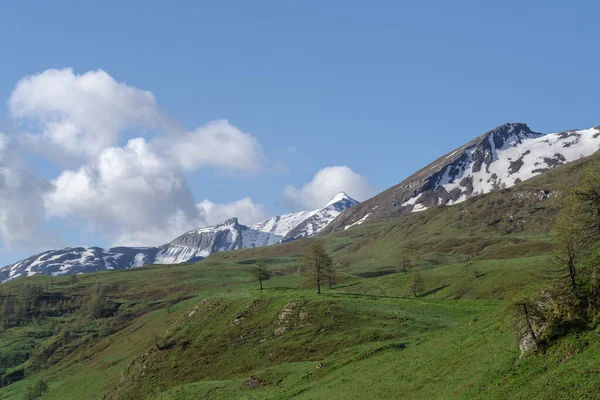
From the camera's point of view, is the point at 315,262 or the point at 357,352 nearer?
the point at 357,352

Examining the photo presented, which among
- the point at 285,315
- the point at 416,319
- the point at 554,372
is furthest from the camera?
the point at 285,315

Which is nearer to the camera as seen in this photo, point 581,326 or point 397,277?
point 581,326

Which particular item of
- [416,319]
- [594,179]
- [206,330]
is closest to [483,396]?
[594,179]

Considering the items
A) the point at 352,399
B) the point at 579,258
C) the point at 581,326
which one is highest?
the point at 579,258

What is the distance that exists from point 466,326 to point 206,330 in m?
54.1

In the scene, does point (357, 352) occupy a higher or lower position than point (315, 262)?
lower

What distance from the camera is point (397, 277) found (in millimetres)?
156375

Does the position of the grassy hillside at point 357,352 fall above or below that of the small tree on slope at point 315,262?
below

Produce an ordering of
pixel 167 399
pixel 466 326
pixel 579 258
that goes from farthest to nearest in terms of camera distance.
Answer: pixel 167 399
pixel 466 326
pixel 579 258

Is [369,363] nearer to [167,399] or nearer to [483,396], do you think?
[483,396]

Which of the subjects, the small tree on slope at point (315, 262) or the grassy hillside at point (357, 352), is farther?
the small tree on slope at point (315, 262)

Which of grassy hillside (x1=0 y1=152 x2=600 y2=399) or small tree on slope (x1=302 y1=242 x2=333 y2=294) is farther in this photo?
small tree on slope (x1=302 y1=242 x2=333 y2=294)

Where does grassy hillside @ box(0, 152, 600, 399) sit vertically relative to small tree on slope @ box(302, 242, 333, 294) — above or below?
below

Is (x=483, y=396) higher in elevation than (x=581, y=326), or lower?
lower
